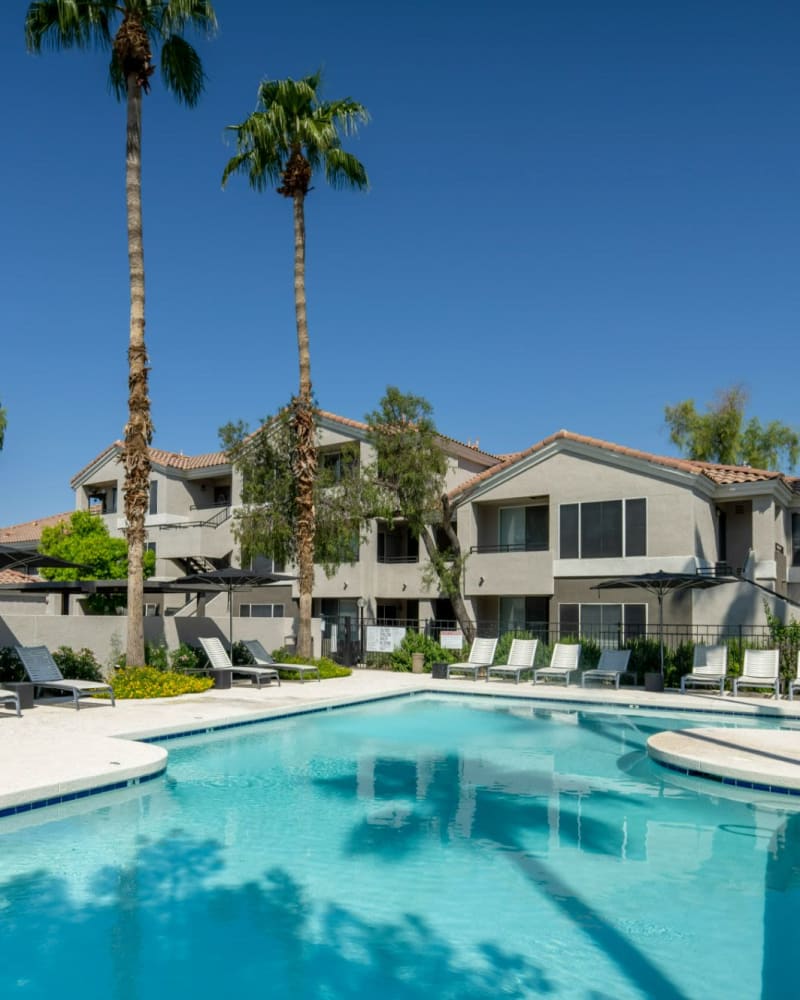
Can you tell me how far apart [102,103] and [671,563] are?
67.8 feet

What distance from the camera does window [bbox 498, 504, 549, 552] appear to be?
2955cm

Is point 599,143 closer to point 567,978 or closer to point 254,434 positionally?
point 254,434

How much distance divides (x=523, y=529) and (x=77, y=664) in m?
16.1

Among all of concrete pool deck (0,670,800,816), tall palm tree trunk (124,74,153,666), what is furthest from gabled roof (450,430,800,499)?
tall palm tree trunk (124,74,153,666)

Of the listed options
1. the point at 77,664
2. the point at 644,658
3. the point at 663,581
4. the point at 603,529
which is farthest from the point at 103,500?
the point at 663,581

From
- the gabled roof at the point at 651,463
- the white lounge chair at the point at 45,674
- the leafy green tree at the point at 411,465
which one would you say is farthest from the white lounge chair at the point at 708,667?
the white lounge chair at the point at 45,674

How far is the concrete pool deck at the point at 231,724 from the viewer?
1049 cm

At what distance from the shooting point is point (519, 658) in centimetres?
2405

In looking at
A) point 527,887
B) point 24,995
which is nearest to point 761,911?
point 527,887

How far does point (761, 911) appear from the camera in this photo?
24.3 feet

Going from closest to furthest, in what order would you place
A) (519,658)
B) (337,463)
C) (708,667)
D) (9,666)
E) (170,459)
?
1. (9,666)
2. (708,667)
3. (519,658)
4. (337,463)
5. (170,459)

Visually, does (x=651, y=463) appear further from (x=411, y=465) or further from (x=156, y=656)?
(x=156, y=656)

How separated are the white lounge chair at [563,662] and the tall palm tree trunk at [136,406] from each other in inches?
435

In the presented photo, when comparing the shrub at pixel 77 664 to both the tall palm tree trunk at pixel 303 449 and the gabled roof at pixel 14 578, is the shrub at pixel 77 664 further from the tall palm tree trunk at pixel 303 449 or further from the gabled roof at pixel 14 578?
the gabled roof at pixel 14 578
